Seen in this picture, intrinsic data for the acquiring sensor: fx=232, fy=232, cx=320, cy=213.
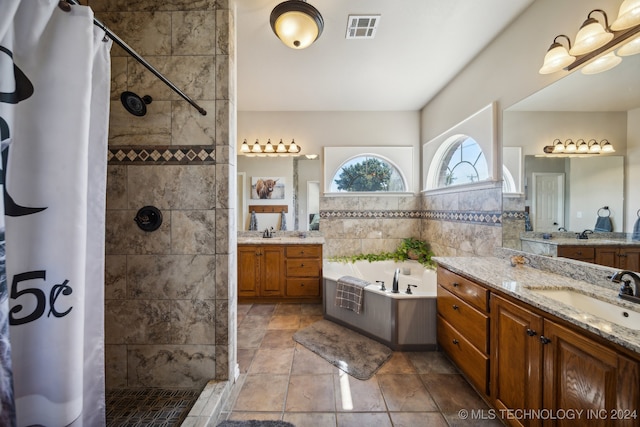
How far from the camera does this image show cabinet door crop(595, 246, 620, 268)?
1383 millimetres

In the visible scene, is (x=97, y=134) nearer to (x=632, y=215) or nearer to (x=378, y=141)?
(x=632, y=215)

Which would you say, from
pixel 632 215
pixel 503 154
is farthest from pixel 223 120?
pixel 632 215

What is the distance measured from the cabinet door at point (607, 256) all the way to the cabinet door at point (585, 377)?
28.8 inches

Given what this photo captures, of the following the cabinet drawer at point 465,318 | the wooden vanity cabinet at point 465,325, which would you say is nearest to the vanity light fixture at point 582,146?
the wooden vanity cabinet at point 465,325

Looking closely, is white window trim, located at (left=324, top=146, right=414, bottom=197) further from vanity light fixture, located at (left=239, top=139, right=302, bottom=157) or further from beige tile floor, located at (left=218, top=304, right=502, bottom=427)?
beige tile floor, located at (left=218, top=304, right=502, bottom=427)

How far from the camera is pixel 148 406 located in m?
1.51

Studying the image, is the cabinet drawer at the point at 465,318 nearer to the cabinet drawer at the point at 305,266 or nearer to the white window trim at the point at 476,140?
the white window trim at the point at 476,140

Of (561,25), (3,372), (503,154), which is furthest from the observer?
(503,154)

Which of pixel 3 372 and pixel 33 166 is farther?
pixel 33 166

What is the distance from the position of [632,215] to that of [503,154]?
962mm

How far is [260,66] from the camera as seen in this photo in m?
2.61

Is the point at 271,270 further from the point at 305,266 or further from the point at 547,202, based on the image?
the point at 547,202

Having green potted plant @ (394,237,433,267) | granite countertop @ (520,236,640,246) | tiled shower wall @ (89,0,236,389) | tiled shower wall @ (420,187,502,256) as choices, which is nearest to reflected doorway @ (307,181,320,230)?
green potted plant @ (394,237,433,267)

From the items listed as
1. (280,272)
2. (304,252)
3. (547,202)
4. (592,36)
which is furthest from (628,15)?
(280,272)
